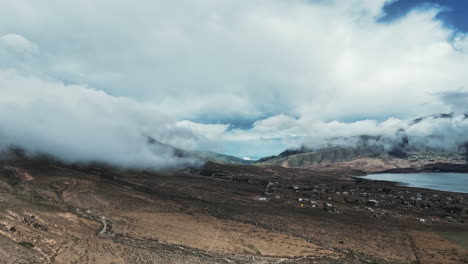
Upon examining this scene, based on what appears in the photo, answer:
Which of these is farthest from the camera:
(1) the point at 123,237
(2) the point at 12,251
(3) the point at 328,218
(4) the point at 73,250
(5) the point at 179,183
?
(5) the point at 179,183

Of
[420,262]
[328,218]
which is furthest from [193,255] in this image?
[328,218]

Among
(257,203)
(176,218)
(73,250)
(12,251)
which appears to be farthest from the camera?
(257,203)

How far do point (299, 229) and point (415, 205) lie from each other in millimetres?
68341

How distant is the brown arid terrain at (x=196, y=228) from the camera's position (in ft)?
141

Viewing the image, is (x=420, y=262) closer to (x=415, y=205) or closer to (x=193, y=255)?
(x=193, y=255)

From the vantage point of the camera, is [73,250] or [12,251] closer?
[12,251]

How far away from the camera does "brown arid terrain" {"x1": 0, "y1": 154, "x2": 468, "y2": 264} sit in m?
42.9

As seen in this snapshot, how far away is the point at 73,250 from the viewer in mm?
41281

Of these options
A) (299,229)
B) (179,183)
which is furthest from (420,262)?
(179,183)

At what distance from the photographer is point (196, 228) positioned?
5956cm

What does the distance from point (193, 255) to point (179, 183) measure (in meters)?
85.6

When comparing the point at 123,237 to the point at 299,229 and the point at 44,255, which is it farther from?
the point at 299,229

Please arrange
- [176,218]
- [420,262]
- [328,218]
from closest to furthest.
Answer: [420,262] → [176,218] → [328,218]

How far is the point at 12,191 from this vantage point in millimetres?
67938
